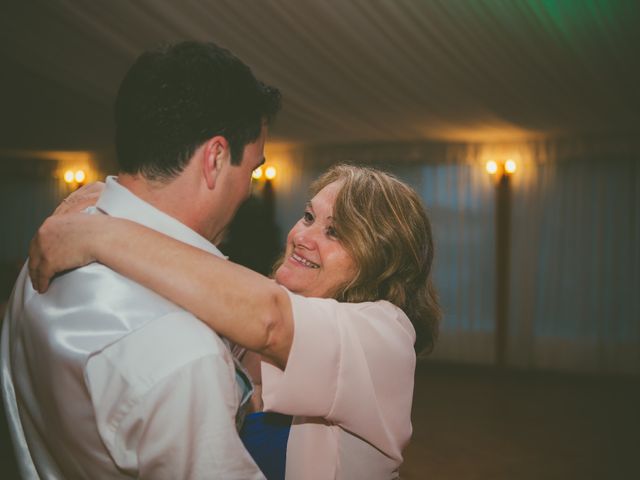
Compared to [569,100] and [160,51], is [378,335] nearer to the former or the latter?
[160,51]

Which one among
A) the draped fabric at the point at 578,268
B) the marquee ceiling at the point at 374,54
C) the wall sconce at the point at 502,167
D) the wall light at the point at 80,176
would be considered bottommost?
the draped fabric at the point at 578,268

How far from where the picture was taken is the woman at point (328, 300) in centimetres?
102

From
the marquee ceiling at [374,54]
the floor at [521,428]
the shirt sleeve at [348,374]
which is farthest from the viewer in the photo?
the floor at [521,428]

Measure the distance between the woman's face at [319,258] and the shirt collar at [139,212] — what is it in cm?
78

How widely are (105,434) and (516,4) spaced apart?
11.6 feet

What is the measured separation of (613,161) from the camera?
26.5 ft

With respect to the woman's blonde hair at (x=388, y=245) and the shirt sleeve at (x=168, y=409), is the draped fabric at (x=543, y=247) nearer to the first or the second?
the woman's blonde hair at (x=388, y=245)

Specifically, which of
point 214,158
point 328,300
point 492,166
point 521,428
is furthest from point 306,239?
point 492,166

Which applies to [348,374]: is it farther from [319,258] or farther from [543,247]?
[543,247]

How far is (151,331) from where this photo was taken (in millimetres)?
915

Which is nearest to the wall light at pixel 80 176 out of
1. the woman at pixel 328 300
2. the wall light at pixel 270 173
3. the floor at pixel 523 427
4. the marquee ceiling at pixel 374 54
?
the wall light at pixel 270 173

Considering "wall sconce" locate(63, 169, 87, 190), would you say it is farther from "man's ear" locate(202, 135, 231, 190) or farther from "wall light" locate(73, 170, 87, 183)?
"man's ear" locate(202, 135, 231, 190)

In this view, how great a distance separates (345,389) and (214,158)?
57 centimetres

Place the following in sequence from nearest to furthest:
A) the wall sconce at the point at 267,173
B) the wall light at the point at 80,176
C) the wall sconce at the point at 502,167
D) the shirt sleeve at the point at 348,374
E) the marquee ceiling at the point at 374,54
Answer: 1. the shirt sleeve at the point at 348,374
2. the marquee ceiling at the point at 374,54
3. the wall sconce at the point at 502,167
4. the wall sconce at the point at 267,173
5. the wall light at the point at 80,176
